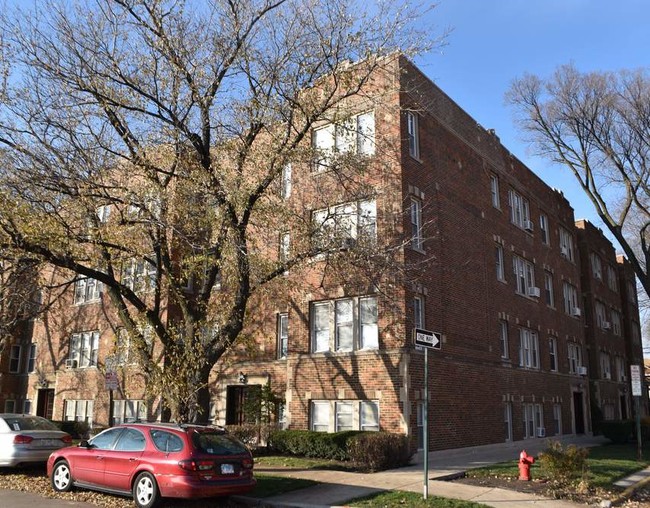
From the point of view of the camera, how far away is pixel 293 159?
14.3 metres

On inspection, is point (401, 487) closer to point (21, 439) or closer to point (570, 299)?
point (21, 439)

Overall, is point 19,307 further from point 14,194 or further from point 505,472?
point 505,472

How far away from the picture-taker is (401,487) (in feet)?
40.9

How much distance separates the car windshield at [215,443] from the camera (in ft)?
34.1

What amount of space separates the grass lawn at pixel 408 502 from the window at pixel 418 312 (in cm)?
752

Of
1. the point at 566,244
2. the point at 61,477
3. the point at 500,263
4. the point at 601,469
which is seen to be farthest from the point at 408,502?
the point at 566,244

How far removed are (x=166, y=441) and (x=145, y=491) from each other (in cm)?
85

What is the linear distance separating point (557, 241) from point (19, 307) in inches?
988

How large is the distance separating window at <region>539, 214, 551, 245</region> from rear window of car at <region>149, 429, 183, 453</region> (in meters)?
23.6

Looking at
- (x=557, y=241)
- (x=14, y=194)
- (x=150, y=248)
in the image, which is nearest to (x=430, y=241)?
(x=150, y=248)

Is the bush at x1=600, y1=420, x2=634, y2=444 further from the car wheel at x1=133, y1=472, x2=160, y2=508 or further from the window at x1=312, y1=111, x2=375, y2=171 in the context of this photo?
the car wheel at x1=133, y1=472, x2=160, y2=508

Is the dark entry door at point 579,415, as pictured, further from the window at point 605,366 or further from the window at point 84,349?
the window at point 84,349

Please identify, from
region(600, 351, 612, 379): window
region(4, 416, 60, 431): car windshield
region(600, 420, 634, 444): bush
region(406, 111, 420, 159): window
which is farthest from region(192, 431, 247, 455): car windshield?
region(600, 351, 612, 379): window

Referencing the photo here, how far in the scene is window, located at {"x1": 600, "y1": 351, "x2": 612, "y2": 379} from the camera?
1393 inches
